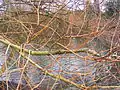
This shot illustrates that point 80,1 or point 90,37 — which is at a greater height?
point 80,1

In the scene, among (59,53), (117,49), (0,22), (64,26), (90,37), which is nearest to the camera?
(117,49)

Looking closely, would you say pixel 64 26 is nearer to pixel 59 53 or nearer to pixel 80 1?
pixel 80 1

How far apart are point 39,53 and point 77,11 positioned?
1400mm

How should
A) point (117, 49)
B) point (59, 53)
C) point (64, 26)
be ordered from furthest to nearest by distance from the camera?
point (64, 26), point (59, 53), point (117, 49)

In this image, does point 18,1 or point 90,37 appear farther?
point 18,1

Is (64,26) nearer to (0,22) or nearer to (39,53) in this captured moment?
(0,22)

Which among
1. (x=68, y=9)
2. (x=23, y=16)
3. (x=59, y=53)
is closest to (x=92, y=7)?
(x=68, y=9)

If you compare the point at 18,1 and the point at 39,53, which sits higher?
the point at 18,1

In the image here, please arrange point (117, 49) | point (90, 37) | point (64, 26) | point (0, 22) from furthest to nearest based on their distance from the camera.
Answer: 1. point (64, 26)
2. point (0, 22)
3. point (90, 37)
4. point (117, 49)

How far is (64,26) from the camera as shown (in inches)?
178

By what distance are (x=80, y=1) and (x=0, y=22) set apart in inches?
44.9

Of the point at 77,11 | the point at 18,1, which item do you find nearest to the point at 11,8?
the point at 18,1

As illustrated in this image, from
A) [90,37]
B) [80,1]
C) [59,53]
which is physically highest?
[80,1]

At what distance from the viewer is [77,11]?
13.2 ft
